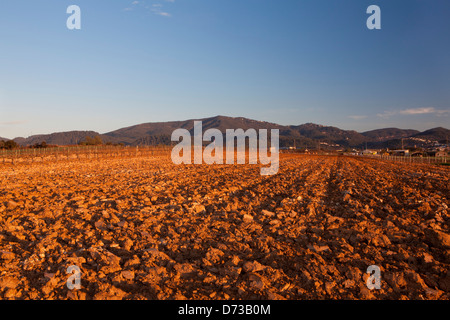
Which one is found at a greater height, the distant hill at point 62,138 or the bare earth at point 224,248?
the distant hill at point 62,138

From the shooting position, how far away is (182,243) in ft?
18.2

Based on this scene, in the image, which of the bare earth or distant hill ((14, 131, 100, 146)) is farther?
distant hill ((14, 131, 100, 146))

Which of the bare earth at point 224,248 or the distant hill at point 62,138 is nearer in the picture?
the bare earth at point 224,248

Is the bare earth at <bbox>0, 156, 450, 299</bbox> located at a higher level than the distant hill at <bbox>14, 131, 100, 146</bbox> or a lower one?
lower

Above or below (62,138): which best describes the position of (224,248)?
below

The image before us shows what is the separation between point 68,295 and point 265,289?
2.54 m

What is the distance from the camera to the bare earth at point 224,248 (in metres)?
3.89

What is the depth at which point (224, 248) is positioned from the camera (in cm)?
527

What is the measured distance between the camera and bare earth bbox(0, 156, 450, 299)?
3.89 m

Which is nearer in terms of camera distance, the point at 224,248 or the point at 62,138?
the point at 224,248
